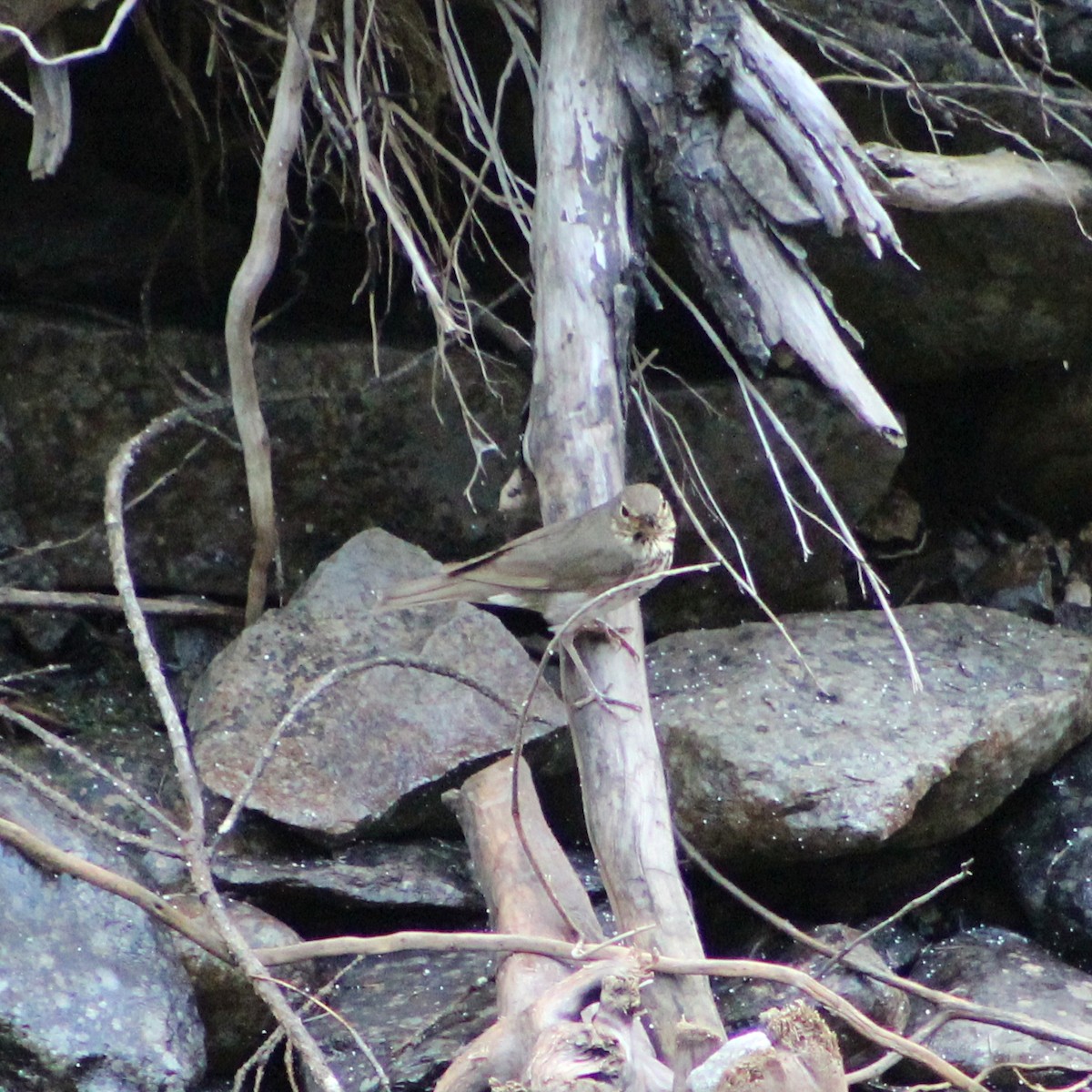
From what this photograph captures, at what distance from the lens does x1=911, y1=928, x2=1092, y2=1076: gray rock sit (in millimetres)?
3871

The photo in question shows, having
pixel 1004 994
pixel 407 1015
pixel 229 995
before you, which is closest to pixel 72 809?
pixel 229 995

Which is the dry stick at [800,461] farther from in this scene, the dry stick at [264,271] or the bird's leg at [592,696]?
the dry stick at [264,271]

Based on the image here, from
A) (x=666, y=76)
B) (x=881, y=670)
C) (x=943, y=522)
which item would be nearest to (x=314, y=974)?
(x=881, y=670)

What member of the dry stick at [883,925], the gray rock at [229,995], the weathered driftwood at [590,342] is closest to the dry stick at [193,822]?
the gray rock at [229,995]

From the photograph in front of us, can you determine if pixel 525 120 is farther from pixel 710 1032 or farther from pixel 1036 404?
pixel 710 1032

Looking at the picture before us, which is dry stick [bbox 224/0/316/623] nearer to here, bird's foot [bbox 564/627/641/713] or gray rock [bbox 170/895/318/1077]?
gray rock [bbox 170/895/318/1077]

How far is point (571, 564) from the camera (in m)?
3.81

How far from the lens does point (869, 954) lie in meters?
4.01

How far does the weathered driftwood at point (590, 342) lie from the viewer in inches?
124

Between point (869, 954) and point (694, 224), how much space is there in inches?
79.3

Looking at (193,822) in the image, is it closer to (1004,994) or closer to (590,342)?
(590,342)

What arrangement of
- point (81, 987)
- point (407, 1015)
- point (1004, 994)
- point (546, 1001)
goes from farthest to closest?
point (1004, 994), point (407, 1015), point (81, 987), point (546, 1001)

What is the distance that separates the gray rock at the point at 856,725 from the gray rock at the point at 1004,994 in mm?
356

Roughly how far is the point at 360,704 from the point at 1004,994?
6.79 feet
